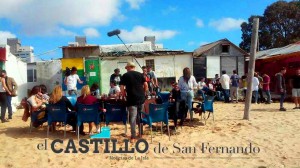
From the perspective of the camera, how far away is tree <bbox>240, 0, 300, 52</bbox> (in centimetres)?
3988

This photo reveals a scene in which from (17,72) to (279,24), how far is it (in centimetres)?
3397

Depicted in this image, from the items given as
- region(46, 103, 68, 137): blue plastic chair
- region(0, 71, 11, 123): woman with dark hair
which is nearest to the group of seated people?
region(46, 103, 68, 137): blue plastic chair

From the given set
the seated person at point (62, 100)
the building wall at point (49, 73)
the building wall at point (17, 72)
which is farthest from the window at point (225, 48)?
the seated person at point (62, 100)

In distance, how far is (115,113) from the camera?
23.6 feet

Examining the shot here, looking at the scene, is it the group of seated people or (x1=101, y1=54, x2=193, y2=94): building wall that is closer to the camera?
the group of seated people

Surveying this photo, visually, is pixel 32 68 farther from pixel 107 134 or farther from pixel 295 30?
pixel 295 30

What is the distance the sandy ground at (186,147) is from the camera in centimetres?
557

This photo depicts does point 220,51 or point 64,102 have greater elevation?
point 220,51

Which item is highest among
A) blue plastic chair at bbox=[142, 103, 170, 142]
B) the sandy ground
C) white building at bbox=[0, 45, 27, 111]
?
white building at bbox=[0, 45, 27, 111]

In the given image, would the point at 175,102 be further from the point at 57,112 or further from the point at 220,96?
the point at 220,96

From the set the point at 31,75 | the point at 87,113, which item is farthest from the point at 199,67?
the point at 87,113

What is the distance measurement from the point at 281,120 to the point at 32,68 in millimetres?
20744

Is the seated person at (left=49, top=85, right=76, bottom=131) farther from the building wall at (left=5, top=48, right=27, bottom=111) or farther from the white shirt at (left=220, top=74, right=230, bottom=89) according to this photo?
the white shirt at (left=220, top=74, right=230, bottom=89)

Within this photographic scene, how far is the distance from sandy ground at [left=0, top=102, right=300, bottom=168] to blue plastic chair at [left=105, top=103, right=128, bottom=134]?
1.34 feet
